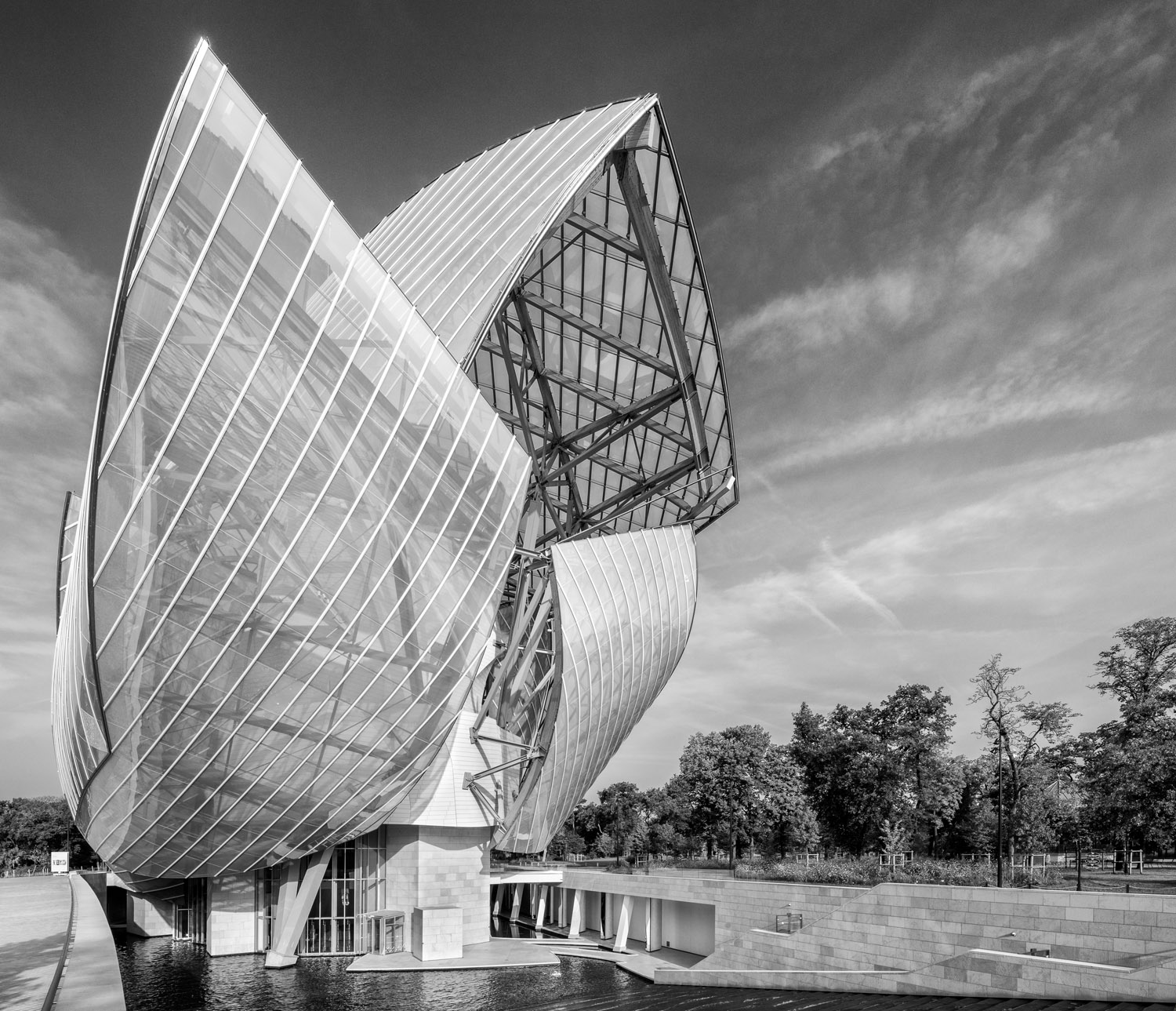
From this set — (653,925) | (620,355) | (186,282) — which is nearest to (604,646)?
(653,925)

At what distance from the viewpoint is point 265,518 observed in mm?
22266

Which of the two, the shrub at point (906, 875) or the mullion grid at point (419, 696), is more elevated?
the mullion grid at point (419, 696)

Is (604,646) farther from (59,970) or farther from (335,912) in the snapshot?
(59,970)

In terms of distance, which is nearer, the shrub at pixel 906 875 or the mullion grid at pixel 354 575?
the mullion grid at pixel 354 575

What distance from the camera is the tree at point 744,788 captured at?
66.6m

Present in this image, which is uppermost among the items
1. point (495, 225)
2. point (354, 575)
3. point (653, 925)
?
point (495, 225)

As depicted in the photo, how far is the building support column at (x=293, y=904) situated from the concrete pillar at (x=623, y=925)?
43.8 feet

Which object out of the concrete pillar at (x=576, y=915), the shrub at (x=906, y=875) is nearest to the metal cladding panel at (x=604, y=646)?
the concrete pillar at (x=576, y=915)

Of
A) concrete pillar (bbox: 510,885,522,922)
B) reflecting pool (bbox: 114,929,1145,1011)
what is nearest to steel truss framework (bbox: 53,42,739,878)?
reflecting pool (bbox: 114,929,1145,1011)

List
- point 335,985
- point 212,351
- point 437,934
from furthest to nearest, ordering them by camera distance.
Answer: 1. point 437,934
2. point 335,985
3. point 212,351

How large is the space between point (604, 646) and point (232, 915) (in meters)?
18.7

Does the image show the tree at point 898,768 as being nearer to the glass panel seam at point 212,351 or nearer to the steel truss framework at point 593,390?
the steel truss framework at point 593,390

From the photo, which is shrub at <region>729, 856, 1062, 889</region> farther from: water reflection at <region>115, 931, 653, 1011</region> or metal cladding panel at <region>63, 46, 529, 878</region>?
metal cladding panel at <region>63, 46, 529, 878</region>

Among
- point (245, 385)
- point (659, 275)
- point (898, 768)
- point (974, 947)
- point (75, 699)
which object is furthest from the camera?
point (898, 768)
